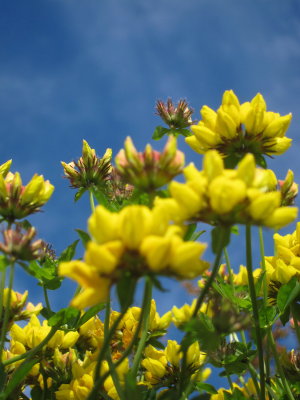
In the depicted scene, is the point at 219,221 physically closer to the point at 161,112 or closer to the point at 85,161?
the point at 85,161

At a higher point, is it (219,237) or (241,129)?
(241,129)

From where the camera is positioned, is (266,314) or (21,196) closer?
(21,196)

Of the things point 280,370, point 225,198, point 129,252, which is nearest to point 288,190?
point 280,370

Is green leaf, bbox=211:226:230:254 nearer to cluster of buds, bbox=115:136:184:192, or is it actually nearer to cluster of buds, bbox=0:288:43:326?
cluster of buds, bbox=115:136:184:192

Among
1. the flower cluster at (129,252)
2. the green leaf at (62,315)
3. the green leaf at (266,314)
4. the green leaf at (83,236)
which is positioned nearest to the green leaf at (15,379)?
the green leaf at (62,315)

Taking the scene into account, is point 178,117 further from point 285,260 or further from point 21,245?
point 21,245

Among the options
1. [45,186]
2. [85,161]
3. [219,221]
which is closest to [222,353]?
[219,221]

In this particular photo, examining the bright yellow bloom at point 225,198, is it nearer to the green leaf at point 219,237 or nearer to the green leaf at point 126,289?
the green leaf at point 219,237
